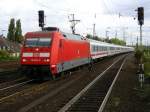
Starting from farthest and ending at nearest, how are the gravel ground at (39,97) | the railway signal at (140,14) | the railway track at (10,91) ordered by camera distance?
the railway signal at (140,14) < the railway track at (10,91) < the gravel ground at (39,97)

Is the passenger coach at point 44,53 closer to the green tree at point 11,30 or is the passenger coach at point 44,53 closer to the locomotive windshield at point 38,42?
the locomotive windshield at point 38,42

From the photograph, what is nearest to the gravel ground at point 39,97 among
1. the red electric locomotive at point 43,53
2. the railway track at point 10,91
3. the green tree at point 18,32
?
the railway track at point 10,91

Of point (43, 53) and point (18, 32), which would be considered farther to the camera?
point (18, 32)

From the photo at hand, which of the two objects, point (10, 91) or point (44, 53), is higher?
point (44, 53)

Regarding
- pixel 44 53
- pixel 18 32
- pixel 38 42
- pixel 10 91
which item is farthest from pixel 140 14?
pixel 18 32

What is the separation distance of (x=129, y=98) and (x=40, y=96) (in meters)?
3.90

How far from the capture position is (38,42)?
22.8m

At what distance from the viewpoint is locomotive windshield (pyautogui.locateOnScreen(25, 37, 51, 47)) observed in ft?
74.0

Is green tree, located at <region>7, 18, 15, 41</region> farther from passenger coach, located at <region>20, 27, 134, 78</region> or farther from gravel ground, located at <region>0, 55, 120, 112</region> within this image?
gravel ground, located at <region>0, 55, 120, 112</region>

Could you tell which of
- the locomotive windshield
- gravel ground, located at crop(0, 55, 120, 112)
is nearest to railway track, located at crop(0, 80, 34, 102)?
gravel ground, located at crop(0, 55, 120, 112)

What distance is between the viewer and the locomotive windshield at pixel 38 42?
22547mm

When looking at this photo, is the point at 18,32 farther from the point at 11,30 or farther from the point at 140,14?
the point at 140,14

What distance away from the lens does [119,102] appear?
14516 mm

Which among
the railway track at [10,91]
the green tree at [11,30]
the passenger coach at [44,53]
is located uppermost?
the green tree at [11,30]
